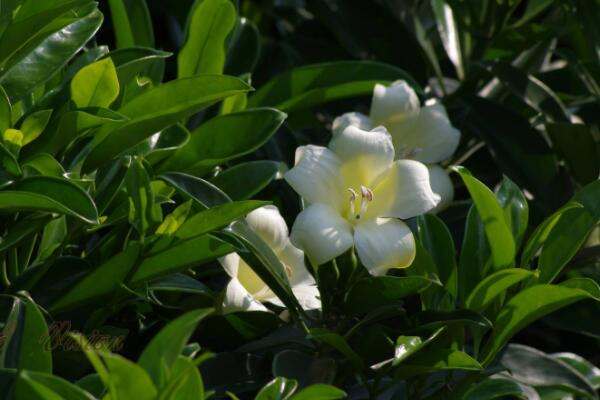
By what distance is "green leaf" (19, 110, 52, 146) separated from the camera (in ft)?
3.76

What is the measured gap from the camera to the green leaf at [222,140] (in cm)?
128

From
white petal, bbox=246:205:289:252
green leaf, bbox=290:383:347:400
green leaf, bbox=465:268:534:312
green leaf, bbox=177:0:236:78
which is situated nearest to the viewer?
green leaf, bbox=290:383:347:400

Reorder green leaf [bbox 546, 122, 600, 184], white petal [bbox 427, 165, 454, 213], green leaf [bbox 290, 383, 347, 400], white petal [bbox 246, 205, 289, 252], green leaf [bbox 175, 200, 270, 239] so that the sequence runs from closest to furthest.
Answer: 1. green leaf [bbox 290, 383, 347, 400]
2. green leaf [bbox 175, 200, 270, 239]
3. white petal [bbox 246, 205, 289, 252]
4. white petal [bbox 427, 165, 454, 213]
5. green leaf [bbox 546, 122, 600, 184]

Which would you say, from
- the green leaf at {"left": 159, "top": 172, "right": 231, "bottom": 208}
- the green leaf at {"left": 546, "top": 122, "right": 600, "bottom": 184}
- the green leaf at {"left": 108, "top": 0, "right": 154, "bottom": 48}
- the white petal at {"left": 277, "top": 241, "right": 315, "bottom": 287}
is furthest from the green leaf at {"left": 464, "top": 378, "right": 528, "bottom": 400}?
the green leaf at {"left": 108, "top": 0, "right": 154, "bottom": 48}

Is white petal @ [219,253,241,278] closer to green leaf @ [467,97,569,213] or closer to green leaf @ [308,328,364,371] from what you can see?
green leaf @ [308,328,364,371]

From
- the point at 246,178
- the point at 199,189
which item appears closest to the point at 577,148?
the point at 246,178

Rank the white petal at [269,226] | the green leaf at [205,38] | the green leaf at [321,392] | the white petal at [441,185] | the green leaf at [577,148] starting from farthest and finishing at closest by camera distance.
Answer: the green leaf at [577,148] → the white petal at [441,185] → the green leaf at [205,38] → the white petal at [269,226] → the green leaf at [321,392]

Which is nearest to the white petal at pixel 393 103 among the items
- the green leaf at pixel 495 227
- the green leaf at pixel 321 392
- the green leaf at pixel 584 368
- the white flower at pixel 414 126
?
the white flower at pixel 414 126

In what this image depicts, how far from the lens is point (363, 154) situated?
4.21ft

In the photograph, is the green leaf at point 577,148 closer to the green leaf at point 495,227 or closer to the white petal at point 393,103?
the white petal at point 393,103

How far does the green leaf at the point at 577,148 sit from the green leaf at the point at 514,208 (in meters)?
0.37

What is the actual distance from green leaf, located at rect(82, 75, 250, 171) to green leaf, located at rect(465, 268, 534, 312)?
35 centimetres

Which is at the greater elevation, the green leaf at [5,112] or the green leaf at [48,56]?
the green leaf at [48,56]

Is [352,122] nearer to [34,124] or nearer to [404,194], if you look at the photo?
[404,194]
